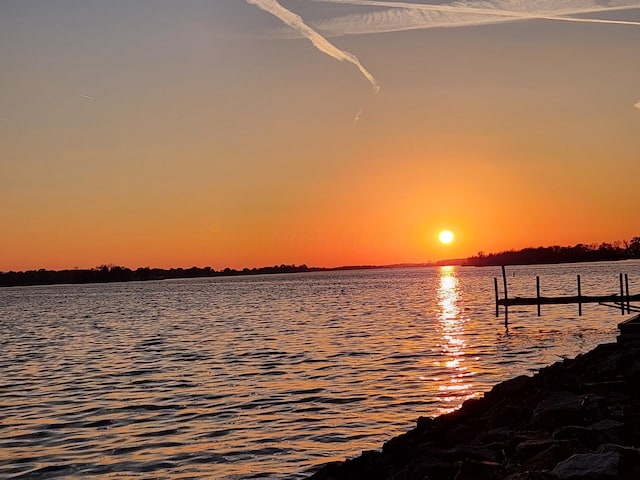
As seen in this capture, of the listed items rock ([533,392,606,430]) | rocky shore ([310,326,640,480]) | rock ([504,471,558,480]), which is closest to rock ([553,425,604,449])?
rocky shore ([310,326,640,480])

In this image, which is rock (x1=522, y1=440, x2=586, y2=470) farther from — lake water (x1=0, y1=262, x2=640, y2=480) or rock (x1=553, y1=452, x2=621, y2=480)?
lake water (x1=0, y1=262, x2=640, y2=480)

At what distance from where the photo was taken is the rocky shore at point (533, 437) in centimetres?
900

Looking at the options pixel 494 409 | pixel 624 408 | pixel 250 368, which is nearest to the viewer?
pixel 624 408

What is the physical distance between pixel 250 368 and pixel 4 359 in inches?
589

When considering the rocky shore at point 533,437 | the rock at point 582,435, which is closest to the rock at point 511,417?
the rocky shore at point 533,437

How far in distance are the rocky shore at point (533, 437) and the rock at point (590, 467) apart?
12mm

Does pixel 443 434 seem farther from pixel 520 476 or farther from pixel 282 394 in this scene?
pixel 282 394

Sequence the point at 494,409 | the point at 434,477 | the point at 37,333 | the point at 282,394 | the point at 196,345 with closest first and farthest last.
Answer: the point at 434,477, the point at 494,409, the point at 282,394, the point at 196,345, the point at 37,333

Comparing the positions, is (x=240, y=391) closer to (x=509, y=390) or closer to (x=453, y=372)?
(x=453, y=372)

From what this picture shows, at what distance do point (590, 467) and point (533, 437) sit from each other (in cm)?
301

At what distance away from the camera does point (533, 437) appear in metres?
11.5

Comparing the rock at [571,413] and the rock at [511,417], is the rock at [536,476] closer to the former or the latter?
the rock at [571,413]

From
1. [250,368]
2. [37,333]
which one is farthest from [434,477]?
[37,333]

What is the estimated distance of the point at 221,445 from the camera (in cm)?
1595
